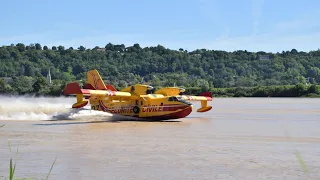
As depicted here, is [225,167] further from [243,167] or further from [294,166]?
[294,166]

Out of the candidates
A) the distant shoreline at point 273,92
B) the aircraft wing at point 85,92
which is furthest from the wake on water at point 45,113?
the distant shoreline at point 273,92

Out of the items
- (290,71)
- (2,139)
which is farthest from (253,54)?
(2,139)

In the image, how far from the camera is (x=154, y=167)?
48.3 feet

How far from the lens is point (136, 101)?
3378cm

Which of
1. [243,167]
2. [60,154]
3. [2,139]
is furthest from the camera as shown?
[2,139]

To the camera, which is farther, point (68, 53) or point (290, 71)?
point (68, 53)

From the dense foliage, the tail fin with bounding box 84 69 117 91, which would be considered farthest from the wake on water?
the dense foliage

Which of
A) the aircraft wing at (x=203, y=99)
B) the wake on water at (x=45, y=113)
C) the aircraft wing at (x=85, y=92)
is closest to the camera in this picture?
the aircraft wing at (x=85, y=92)

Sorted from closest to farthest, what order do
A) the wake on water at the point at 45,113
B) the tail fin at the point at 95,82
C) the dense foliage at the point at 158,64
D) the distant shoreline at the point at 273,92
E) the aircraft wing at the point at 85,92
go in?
the aircraft wing at the point at 85,92, the wake on water at the point at 45,113, the tail fin at the point at 95,82, the distant shoreline at the point at 273,92, the dense foliage at the point at 158,64

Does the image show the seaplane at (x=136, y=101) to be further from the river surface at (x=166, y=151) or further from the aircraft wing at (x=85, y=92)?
the river surface at (x=166, y=151)

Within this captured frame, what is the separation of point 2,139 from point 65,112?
52.6 feet

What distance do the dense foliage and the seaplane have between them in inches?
3923

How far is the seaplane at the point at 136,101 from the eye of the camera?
32594 mm

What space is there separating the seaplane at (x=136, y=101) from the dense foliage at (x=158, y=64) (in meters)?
99.6
